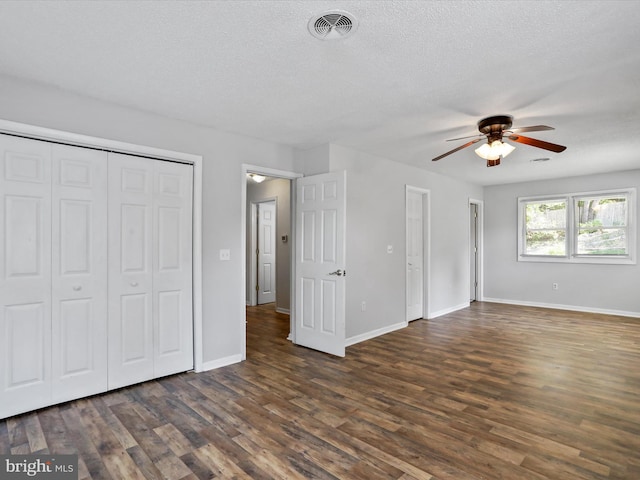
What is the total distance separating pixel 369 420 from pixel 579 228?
20.0ft

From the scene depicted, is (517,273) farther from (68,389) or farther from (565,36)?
(68,389)

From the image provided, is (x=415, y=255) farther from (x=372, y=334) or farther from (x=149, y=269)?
(x=149, y=269)

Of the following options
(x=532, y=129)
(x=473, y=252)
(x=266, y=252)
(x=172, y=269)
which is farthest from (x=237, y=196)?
(x=473, y=252)

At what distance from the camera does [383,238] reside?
5.07 m

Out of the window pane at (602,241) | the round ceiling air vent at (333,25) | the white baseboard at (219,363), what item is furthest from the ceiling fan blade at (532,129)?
the window pane at (602,241)

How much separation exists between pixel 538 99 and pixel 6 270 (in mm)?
4366

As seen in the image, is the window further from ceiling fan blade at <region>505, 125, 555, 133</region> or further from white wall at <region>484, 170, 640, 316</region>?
ceiling fan blade at <region>505, 125, 555, 133</region>

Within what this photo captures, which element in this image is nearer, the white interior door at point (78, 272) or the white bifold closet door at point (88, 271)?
the white bifold closet door at point (88, 271)

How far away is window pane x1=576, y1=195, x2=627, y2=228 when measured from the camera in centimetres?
614

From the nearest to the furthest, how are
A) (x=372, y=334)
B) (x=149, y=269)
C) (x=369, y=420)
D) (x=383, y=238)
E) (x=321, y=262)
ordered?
(x=369, y=420), (x=149, y=269), (x=321, y=262), (x=372, y=334), (x=383, y=238)

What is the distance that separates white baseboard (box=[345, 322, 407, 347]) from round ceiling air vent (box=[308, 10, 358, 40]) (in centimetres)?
341

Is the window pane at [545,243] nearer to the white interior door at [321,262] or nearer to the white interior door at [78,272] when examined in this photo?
the white interior door at [321,262]

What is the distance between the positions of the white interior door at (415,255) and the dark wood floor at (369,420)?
1.65 metres

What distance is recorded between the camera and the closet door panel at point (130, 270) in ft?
10.1
